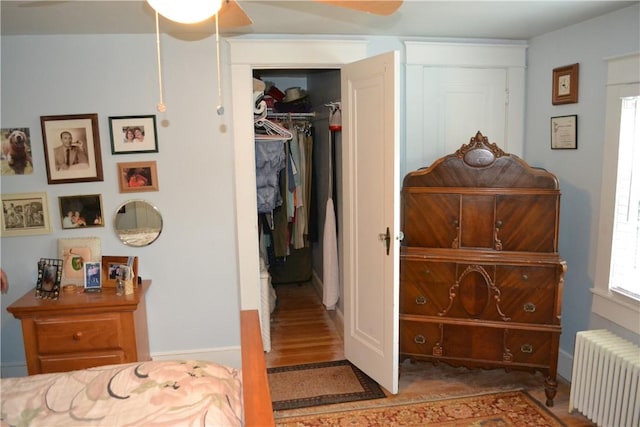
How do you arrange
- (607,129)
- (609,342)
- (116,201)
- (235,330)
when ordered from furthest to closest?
(235,330) < (116,201) < (607,129) < (609,342)

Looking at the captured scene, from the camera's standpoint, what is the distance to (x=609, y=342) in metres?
2.50

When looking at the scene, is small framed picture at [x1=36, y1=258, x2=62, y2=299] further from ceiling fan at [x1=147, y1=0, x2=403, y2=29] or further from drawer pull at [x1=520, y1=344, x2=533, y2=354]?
drawer pull at [x1=520, y1=344, x2=533, y2=354]

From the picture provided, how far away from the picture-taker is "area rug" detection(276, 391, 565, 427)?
2.67 m

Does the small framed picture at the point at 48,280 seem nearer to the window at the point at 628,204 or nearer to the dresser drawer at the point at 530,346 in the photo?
the dresser drawer at the point at 530,346

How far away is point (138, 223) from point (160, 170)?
1.24ft

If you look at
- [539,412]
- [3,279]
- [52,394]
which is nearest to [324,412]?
[539,412]

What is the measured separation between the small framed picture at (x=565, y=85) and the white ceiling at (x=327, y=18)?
27 centimetres

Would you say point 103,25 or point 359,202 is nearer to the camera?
point 103,25

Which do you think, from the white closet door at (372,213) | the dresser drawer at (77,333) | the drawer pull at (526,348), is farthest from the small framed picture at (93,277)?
the drawer pull at (526,348)

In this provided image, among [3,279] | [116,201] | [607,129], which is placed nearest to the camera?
[607,129]

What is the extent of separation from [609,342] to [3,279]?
3455 mm

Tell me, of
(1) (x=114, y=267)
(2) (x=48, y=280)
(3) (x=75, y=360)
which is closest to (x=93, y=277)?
(1) (x=114, y=267)

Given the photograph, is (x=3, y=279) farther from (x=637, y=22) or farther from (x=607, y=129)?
(x=637, y=22)

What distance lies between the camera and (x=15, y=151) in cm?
300
